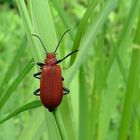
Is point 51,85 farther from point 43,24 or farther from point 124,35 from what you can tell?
Answer: point 124,35

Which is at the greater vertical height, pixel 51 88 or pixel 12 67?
pixel 12 67

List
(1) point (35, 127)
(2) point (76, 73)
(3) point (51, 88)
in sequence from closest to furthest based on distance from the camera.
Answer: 1. (3) point (51, 88)
2. (1) point (35, 127)
3. (2) point (76, 73)

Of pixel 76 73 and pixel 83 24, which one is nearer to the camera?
pixel 83 24

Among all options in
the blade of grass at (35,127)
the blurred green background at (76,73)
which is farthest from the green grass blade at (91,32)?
the blade of grass at (35,127)

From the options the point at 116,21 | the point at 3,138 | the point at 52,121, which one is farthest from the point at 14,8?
the point at 52,121

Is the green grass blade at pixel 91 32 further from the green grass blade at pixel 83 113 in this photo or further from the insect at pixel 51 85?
the green grass blade at pixel 83 113

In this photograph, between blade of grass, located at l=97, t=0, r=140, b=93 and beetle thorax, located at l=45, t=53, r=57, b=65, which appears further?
blade of grass, located at l=97, t=0, r=140, b=93

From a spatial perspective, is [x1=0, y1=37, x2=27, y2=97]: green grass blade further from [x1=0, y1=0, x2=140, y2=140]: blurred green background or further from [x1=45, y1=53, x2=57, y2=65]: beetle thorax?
[x1=45, y1=53, x2=57, y2=65]: beetle thorax

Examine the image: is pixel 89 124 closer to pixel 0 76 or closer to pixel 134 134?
pixel 134 134

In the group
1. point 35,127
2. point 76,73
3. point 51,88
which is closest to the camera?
point 51,88

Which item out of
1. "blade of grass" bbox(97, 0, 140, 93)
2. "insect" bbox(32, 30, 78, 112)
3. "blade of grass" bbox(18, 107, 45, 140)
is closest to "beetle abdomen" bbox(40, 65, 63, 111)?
"insect" bbox(32, 30, 78, 112)

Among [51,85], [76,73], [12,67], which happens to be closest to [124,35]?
[76,73]
